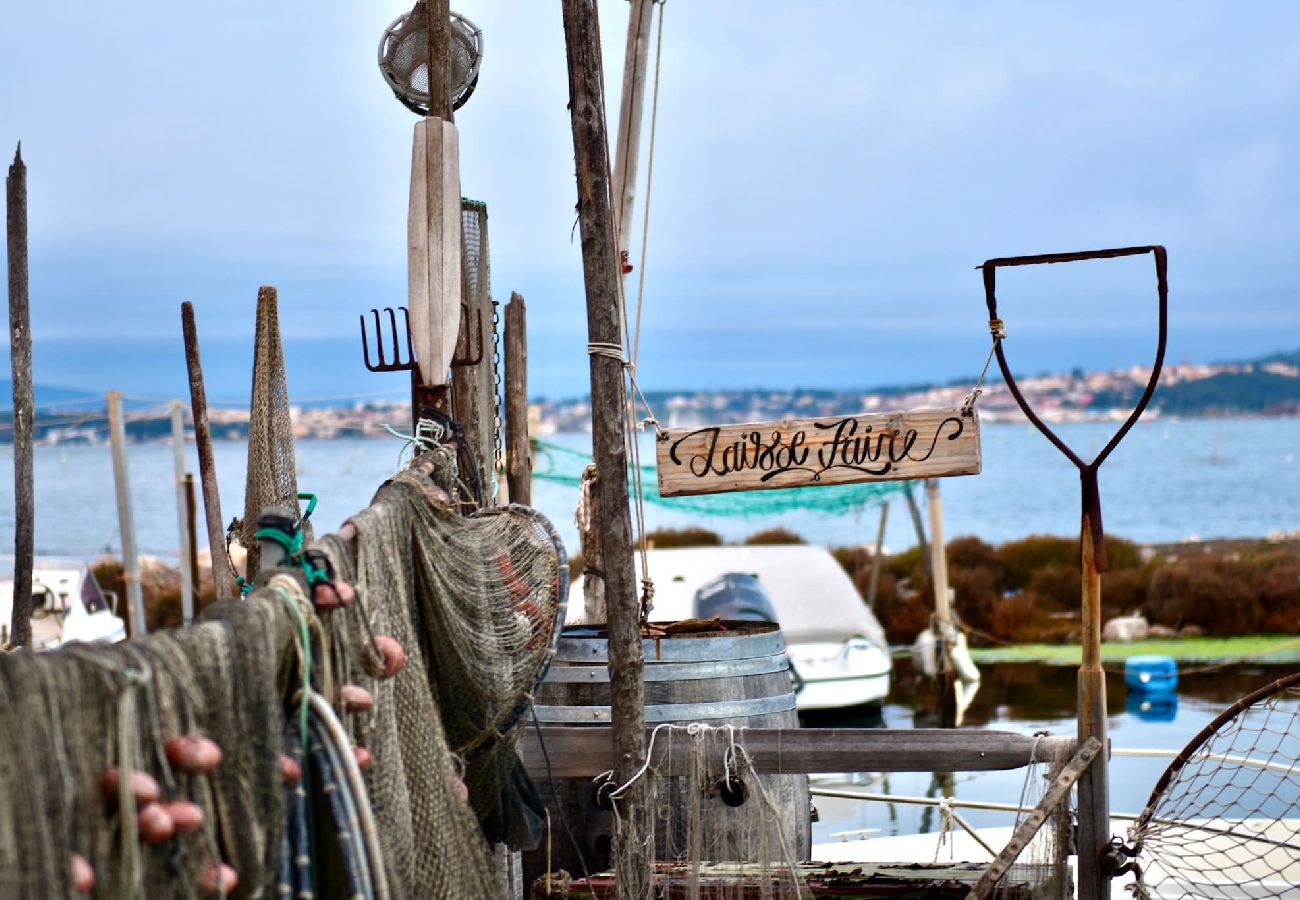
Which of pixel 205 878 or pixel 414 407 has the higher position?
pixel 414 407

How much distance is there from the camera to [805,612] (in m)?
13.4

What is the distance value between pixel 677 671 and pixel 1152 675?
1011 cm

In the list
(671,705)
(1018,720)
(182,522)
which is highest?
(182,522)

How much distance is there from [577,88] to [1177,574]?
15.5 m

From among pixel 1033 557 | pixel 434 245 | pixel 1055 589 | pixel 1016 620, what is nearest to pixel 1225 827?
pixel 434 245

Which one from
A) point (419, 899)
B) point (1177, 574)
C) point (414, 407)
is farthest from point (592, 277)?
point (1177, 574)

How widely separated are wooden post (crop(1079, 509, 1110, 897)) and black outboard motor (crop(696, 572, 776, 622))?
6959 millimetres

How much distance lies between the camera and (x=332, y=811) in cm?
203

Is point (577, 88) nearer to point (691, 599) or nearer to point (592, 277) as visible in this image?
point (592, 277)

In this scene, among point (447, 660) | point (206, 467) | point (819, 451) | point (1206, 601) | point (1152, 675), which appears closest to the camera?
point (447, 660)

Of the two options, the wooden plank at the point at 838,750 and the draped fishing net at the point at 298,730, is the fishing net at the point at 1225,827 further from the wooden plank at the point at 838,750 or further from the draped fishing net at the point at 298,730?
the draped fishing net at the point at 298,730

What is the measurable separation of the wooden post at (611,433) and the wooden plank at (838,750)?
12 centimetres

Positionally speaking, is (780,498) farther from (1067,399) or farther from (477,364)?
(1067,399)

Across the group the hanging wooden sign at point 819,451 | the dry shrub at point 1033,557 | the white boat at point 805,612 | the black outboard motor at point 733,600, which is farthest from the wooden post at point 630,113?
the dry shrub at point 1033,557
